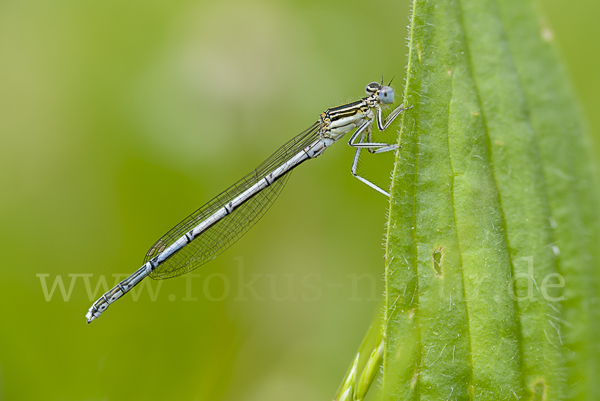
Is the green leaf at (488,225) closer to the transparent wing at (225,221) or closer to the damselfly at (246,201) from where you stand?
the damselfly at (246,201)

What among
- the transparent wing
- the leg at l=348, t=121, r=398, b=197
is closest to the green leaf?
the leg at l=348, t=121, r=398, b=197

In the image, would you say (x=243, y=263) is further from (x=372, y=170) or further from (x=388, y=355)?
(x=388, y=355)

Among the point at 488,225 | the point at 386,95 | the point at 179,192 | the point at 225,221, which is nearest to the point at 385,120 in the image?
the point at 386,95

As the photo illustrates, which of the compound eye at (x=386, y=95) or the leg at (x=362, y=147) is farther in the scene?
the compound eye at (x=386, y=95)

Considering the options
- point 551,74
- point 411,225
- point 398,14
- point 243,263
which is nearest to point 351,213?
point 243,263

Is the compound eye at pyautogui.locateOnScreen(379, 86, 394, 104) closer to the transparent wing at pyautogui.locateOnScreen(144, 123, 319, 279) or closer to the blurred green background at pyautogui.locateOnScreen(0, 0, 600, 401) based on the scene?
the blurred green background at pyautogui.locateOnScreen(0, 0, 600, 401)

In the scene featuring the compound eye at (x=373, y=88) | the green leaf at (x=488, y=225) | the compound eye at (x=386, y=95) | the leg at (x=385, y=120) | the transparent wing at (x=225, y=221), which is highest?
the compound eye at (x=373, y=88)

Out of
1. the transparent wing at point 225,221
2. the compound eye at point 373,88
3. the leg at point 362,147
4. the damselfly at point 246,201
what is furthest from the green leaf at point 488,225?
the transparent wing at point 225,221

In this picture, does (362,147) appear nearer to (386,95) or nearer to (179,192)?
(386,95)
